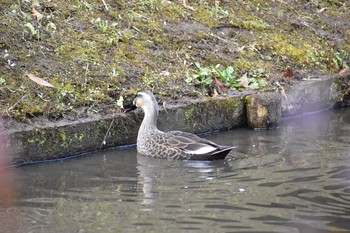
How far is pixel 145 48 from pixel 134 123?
166cm

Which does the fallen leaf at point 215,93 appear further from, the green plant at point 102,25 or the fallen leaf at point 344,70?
the fallen leaf at point 344,70

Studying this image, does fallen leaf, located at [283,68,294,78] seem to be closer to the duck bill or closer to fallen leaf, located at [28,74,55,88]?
the duck bill

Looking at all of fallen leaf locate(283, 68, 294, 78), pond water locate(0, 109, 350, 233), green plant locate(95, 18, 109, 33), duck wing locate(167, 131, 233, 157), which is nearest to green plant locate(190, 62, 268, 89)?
fallen leaf locate(283, 68, 294, 78)

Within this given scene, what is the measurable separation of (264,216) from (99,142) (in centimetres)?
360

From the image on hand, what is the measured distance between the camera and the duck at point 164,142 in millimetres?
10419

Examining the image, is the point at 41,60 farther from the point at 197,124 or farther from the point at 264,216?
the point at 264,216

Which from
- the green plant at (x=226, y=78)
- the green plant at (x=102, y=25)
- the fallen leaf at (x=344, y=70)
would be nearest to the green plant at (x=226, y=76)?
the green plant at (x=226, y=78)

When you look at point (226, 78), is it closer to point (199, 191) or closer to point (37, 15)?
point (37, 15)

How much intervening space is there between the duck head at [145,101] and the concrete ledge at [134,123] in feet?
0.89

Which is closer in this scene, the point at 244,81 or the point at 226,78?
the point at 226,78

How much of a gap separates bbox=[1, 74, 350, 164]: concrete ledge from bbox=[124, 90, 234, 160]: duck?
1.03 ft

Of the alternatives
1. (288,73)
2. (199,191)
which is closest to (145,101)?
(199,191)

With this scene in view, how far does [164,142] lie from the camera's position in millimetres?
10844

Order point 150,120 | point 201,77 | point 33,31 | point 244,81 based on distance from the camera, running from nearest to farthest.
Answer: point 150,120, point 33,31, point 201,77, point 244,81
